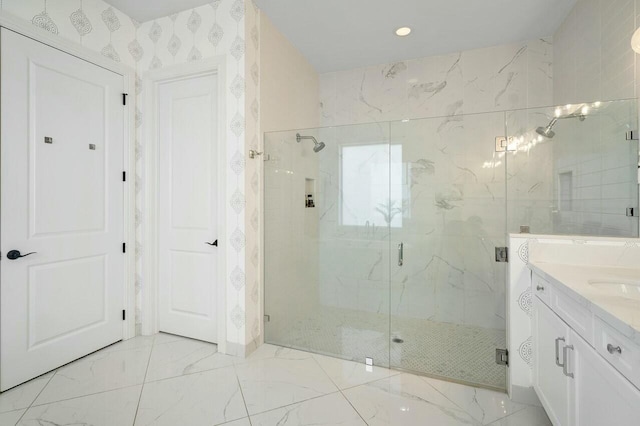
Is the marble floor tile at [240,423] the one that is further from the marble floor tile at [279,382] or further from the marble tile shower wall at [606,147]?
the marble tile shower wall at [606,147]

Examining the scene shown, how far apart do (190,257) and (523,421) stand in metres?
2.54

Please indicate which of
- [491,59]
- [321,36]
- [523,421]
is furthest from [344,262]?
[491,59]

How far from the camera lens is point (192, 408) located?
1.73 m

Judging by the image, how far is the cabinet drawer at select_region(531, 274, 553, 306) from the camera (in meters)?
1.51

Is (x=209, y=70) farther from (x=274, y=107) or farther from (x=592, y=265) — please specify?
(x=592, y=265)

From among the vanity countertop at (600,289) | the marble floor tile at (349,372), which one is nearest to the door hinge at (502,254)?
the vanity countertop at (600,289)

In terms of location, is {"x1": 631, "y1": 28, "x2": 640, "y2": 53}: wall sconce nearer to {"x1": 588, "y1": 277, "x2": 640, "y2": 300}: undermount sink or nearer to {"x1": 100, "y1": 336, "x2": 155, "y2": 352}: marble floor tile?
{"x1": 588, "y1": 277, "x2": 640, "y2": 300}: undermount sink

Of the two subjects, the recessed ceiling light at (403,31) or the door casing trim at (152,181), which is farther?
the recessed ceiling light at (403,31)

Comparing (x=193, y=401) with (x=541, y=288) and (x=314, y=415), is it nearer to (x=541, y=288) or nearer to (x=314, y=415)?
(x=314, y=415)

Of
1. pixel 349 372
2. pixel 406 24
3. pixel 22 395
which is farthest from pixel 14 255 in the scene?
pixel 406 24

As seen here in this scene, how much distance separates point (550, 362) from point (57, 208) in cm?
316

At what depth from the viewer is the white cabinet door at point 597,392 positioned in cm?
87

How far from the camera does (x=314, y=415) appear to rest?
167cm

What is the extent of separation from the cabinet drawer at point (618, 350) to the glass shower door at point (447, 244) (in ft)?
3.31
